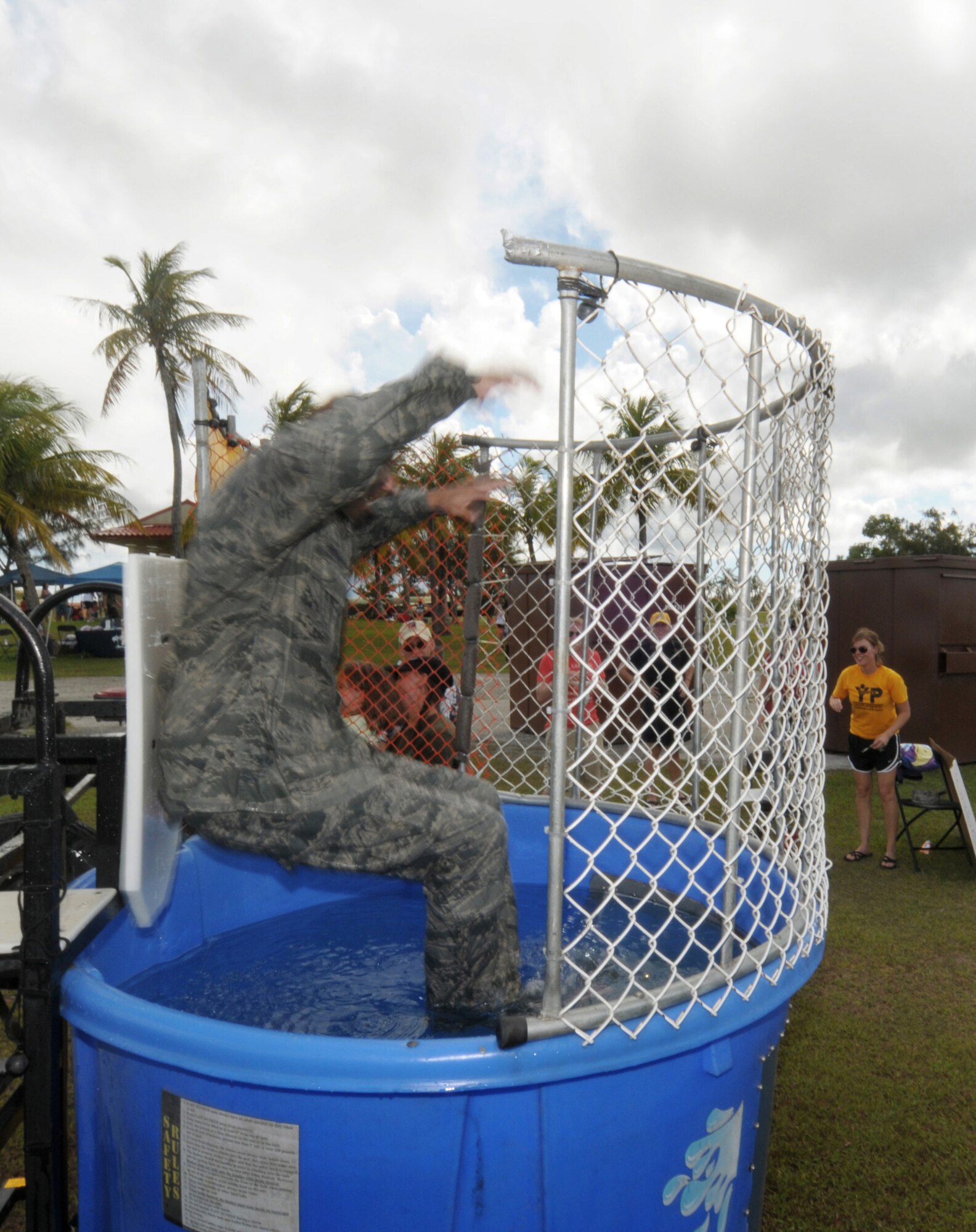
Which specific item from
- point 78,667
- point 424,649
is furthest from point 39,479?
point 424,649

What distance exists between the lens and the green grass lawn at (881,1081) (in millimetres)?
2422

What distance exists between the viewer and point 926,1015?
354cm

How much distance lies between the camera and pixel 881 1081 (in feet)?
9.96

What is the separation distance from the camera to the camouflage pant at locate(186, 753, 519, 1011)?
1992mm

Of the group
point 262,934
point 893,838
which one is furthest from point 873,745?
point 262,934

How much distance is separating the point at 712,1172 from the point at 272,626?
1.52m

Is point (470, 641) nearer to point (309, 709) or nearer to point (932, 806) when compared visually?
point (309, 709)

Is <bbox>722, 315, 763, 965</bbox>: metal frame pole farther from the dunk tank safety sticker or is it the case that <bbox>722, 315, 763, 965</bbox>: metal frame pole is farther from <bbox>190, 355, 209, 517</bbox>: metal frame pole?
<bbox>190, 355, 209, 517</bbox>: metal frame pole

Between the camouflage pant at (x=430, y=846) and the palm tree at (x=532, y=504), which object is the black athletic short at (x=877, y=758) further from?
the camouflage pant at (x=430, y=846)

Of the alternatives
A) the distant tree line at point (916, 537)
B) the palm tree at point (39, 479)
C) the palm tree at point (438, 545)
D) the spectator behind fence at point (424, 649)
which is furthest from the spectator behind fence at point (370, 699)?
the distant tree line at point (916, 537)

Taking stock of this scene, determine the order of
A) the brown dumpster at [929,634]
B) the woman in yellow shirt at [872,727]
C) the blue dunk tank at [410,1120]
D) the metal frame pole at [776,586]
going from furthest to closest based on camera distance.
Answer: the brown dumpster at [929,634], the woman in yellow shirt at [872,727], the metal frame pole at [776,586], the blue dunk tank at [410,1120]

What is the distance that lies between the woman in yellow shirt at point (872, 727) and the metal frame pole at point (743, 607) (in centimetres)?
401

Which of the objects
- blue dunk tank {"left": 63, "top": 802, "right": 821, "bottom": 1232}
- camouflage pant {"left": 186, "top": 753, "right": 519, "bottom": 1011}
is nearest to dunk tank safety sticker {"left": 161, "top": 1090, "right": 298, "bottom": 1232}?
blue dunk tank {"left": 63, "top": 802, "right": 821, "bottom": 1232}

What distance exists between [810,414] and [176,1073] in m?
2.11
